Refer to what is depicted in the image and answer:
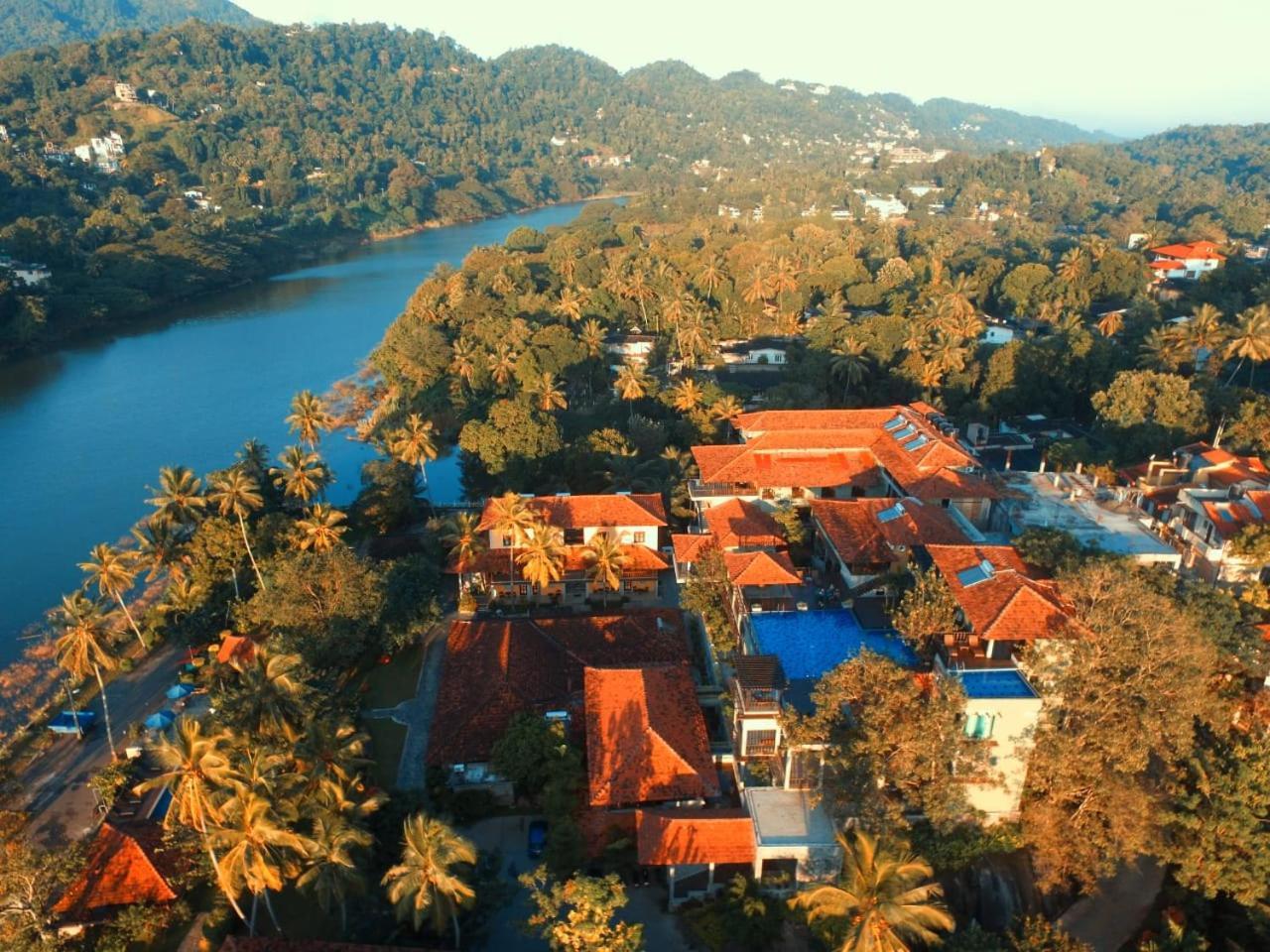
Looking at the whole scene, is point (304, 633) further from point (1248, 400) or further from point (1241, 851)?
point (1248, 400)

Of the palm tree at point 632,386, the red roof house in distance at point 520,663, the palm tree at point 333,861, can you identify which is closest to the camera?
the palm tree at point 333,861

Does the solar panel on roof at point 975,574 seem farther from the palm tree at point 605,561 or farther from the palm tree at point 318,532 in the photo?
the palm tree at point 318,532

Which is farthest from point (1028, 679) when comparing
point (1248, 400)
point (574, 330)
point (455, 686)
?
point (574, 330)

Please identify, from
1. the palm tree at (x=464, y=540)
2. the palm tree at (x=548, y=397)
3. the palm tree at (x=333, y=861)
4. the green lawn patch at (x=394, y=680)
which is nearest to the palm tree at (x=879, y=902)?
the palm tree at (x=333, y=861)

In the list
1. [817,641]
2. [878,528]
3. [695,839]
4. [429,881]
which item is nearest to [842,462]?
[878,528]

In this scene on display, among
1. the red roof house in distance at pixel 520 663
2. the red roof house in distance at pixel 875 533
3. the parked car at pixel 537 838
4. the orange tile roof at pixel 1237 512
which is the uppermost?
the orange tile roof at pixel 1237 512

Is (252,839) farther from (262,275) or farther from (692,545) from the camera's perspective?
(262,275)

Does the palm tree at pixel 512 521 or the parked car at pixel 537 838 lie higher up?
the palm tree at pixel 512 521
